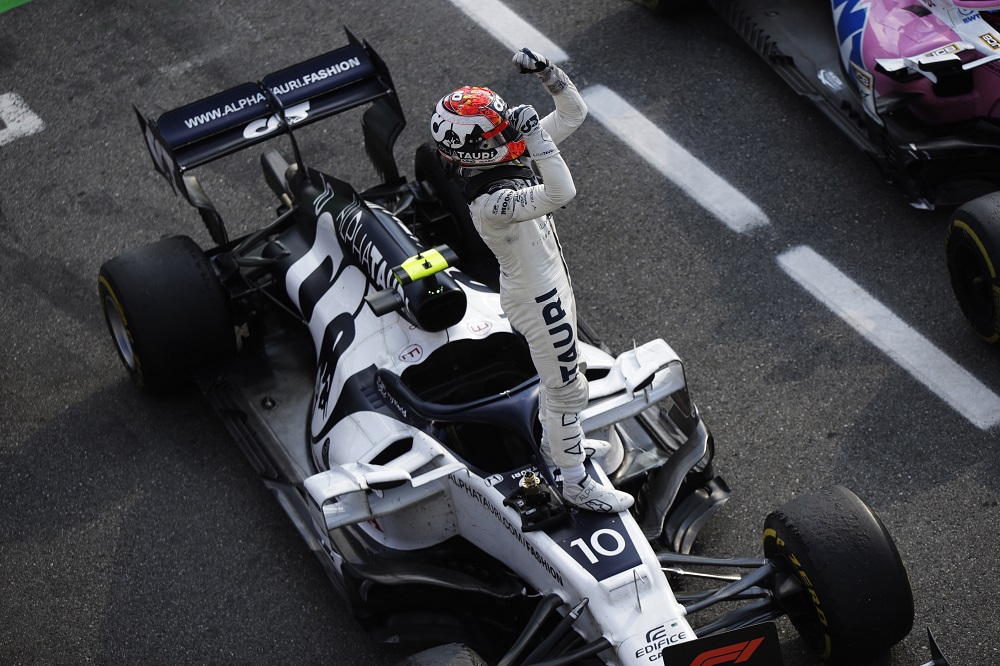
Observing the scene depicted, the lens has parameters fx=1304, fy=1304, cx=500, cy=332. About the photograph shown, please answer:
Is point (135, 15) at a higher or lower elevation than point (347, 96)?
lower

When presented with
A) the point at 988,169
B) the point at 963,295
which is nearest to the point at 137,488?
the point at 963,295

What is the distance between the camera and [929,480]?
660 cm

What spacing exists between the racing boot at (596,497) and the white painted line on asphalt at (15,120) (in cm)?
604


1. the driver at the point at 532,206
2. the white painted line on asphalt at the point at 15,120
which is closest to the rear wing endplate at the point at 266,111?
the driver at the point at 532,206

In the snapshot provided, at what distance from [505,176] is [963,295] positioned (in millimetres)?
3406

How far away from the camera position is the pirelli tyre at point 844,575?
209 inches

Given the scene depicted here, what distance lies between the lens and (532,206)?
488 cm

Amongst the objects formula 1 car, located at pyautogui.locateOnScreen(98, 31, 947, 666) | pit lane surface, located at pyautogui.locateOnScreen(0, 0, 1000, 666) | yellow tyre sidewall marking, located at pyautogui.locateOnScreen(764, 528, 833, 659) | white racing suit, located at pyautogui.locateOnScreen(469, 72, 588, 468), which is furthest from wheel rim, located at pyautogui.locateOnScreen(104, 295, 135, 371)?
yellow tyre sidewall marking, located at pyautogui.locateOnScreen(764, 528, 833, 659)

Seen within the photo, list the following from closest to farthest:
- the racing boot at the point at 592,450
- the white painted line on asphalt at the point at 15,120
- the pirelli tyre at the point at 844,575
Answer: the pirelli tyre at the point at 844,575, the racing boot at the point at 592,450, the white painted line on asphalt at the point at 15,120

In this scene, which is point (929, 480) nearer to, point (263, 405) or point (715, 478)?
point (715, 478)

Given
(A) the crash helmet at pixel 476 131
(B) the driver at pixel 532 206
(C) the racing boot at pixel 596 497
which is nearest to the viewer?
(B) the driver at pixel 532 206

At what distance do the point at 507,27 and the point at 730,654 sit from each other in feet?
20.8

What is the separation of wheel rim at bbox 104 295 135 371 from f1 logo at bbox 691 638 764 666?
12.8 ft

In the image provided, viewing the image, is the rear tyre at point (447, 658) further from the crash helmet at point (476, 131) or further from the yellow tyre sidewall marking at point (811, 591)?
the crash helmet at point (476, 131)
